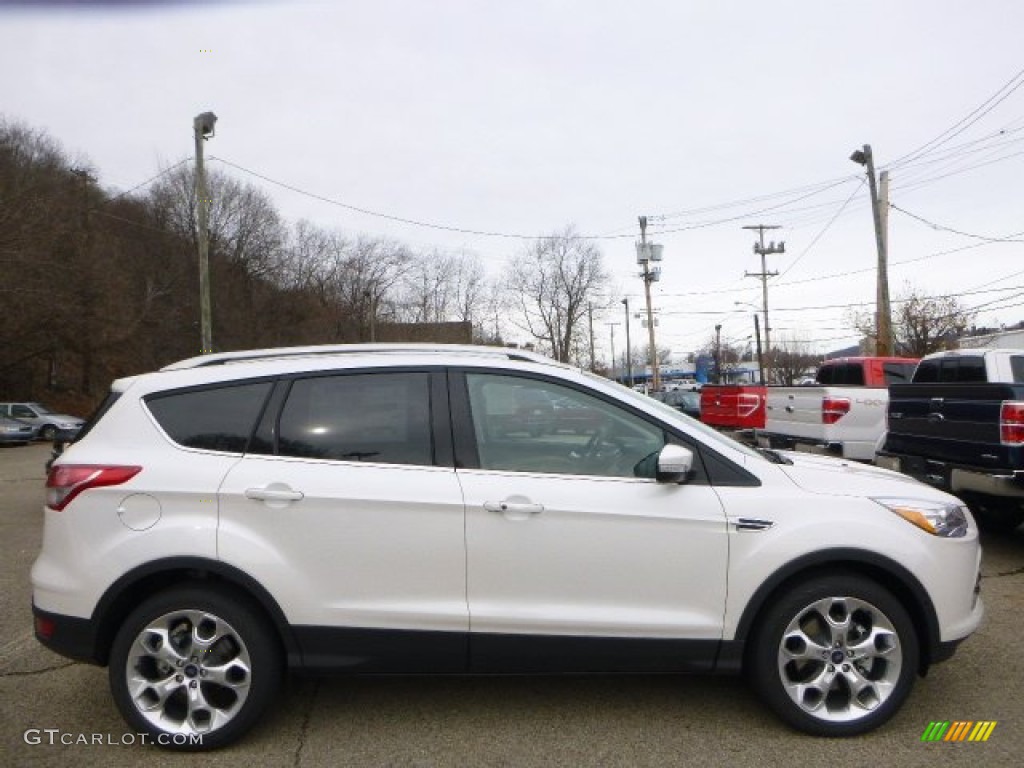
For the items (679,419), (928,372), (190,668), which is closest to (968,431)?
(928,372)

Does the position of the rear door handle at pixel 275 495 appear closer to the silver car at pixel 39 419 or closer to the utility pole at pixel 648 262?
the silver car at pixel 39 419

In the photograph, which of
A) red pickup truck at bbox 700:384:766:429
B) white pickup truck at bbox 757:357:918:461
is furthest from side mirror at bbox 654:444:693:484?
red pickup truck at bbox 700:384:766:429

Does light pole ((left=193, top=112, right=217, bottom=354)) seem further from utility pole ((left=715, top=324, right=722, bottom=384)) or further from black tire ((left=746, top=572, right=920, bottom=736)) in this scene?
utility pole ((left=715, top=324, right=722, bottom=384))

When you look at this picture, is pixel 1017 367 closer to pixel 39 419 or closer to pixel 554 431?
pixel 554 431

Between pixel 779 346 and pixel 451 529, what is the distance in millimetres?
116067

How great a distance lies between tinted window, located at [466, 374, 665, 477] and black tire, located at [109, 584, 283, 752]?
1263 mm

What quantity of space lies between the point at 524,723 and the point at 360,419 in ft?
5.15

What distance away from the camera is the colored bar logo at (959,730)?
3.10 m

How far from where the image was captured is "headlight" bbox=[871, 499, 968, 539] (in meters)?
3.18

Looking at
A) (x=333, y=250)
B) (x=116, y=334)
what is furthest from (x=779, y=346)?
(x=116, y=334)

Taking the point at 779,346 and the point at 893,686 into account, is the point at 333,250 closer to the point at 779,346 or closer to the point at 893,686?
the point at 893,686

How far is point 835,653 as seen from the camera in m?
3.11

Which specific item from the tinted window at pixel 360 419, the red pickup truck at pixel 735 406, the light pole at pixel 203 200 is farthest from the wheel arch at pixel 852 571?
the light pole at pixel 203 200

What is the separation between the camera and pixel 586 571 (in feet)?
10.0
